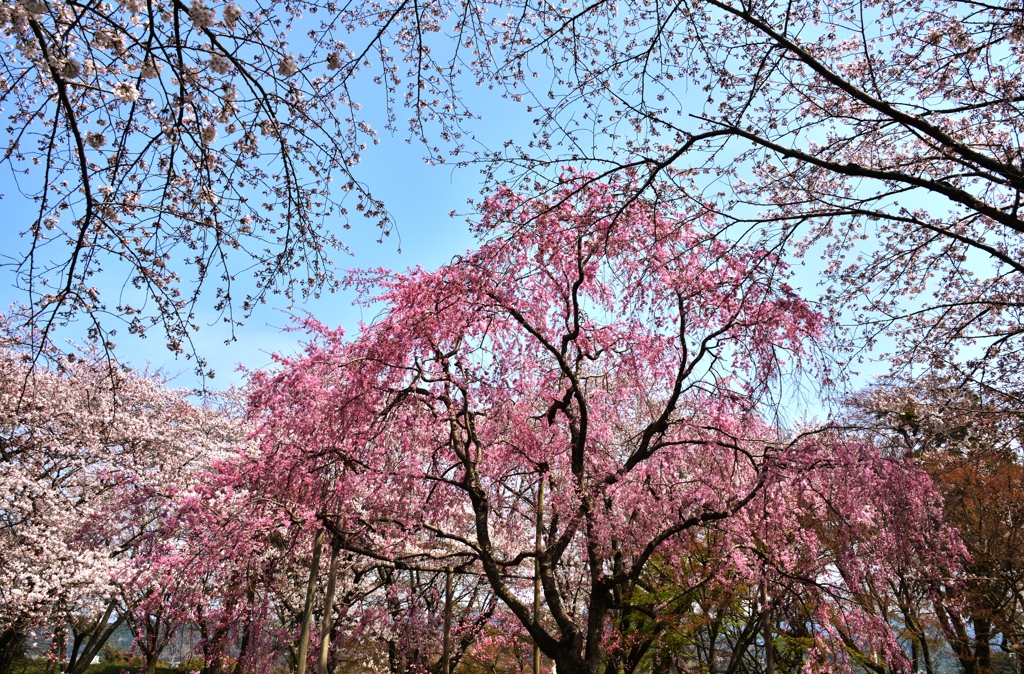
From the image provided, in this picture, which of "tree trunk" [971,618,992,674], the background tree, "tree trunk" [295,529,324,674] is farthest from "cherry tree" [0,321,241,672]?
"tree trunk" [971,618,992,674]

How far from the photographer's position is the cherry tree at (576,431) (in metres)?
7.06

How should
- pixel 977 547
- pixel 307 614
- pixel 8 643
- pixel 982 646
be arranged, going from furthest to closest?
pixel 8 643 → pixel 982 646 → pixel 977 547 → pixel 307 614

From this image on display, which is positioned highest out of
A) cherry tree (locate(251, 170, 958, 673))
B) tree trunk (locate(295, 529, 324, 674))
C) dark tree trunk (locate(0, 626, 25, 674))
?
cherry tree (locate(251, 170, 958, 673))

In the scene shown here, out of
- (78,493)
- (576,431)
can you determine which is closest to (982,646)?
(576,431)

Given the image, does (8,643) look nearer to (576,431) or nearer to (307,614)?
(307,614)

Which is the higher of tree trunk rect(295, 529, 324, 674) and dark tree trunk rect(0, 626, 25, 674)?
tree trunk rect(295, 529, 324, 674)

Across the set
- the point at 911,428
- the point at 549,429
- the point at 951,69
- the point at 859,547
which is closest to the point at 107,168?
the point at 549,429

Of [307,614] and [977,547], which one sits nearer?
[307,614]

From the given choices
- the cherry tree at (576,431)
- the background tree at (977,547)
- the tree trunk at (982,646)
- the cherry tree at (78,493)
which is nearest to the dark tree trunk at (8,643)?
the cherry tree at (78,493)

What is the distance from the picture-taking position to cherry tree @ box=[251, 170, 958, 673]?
7.06 meters

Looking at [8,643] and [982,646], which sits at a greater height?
[982,646]

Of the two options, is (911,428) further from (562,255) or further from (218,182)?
(218,182)

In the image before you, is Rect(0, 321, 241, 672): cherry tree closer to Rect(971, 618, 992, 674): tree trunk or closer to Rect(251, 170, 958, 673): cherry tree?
Rect(251, 170, 958, 673): cherry tree

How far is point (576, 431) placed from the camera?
26.3ft
